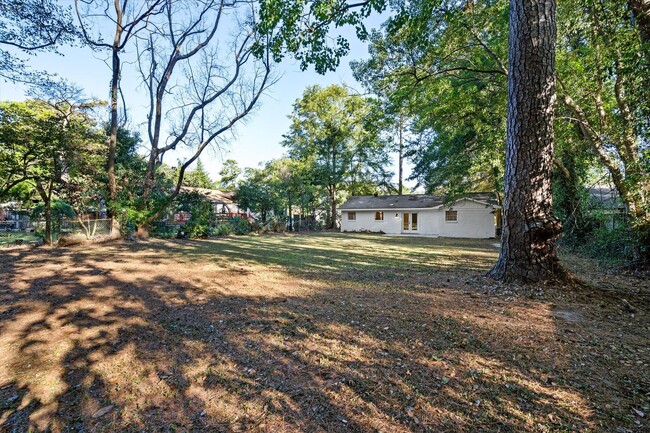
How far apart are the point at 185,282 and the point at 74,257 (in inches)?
214

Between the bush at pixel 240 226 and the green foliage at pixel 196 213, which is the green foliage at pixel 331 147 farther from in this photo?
the green foliage at pixel 196 213

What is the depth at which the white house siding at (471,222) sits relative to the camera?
19828 millimetres

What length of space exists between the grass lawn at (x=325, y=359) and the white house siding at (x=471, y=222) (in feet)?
53.0

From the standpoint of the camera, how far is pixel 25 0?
788cm

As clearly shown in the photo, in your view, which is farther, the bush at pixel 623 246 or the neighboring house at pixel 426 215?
the neighboring house at pixel 426 215

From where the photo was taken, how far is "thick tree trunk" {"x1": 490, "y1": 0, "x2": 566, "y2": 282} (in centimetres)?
448

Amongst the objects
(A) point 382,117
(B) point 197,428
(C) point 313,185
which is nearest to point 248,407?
(B) point 197,428

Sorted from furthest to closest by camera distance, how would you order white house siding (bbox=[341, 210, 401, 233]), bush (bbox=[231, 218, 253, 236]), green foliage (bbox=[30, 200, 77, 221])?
white house siding (bbox=[341, 210, 401, 233]), bush (bbox=[231, 218, 253, 236]), green foliage (bbox=[30, 200, 77, 221])

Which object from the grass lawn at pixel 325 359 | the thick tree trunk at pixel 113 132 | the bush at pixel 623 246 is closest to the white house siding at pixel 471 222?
the bush at pixel 623 246

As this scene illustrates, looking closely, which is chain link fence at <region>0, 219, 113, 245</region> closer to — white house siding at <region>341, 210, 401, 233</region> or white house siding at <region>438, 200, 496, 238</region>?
white house siding at <region>341, 210, 401, 233</region>

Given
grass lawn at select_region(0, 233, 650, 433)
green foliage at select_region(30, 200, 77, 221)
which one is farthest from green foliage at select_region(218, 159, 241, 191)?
grass lawn at select_region(0, 233, 650, 433)

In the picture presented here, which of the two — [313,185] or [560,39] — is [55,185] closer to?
[560,39]

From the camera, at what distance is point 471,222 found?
2045cm

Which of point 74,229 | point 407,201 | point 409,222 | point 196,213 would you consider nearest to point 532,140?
point 74,229
